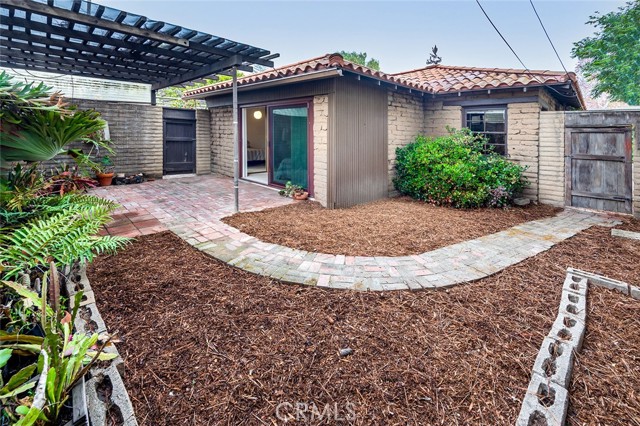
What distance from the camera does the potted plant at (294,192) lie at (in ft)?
23.0

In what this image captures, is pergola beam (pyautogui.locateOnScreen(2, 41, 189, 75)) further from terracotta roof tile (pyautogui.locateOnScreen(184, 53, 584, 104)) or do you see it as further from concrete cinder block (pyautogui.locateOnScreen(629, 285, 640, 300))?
concrete cinder block (pyautogui.locateOnScreen(629, 285, 640, 300))

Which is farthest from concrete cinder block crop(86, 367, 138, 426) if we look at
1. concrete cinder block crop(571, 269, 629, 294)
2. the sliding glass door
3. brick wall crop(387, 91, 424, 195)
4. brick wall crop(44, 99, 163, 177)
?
brick wall crop(44, 99, 163, 177)

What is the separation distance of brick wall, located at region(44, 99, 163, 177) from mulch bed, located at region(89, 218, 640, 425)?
270 inches

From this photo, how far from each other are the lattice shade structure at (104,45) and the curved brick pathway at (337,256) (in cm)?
276

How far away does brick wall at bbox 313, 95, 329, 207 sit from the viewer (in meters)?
6.38

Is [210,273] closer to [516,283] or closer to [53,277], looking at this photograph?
[53,277]

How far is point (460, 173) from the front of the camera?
6.45 m

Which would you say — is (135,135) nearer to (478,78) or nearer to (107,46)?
(107,46)

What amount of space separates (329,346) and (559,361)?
4.81ft

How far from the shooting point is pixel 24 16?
4414mm

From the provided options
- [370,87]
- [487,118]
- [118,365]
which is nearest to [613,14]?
[487,118]

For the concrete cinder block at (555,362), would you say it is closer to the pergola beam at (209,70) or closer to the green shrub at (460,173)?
the green shrub at (460,173)

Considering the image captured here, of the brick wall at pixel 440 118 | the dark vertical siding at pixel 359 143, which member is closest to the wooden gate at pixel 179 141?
the dark vertical siding at pixel 359 143

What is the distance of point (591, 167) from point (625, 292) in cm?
452
